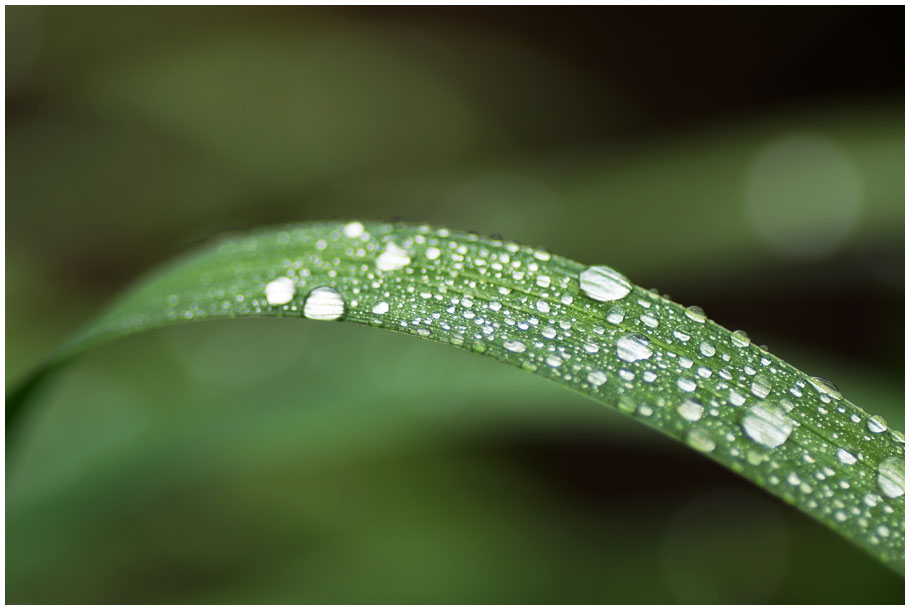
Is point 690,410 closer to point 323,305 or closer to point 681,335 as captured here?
point 681,335

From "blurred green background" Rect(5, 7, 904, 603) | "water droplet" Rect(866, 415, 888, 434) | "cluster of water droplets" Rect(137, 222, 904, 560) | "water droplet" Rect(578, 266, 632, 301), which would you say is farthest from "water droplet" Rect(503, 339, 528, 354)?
"blurred green background" Rect(5, 7, 904, 603)

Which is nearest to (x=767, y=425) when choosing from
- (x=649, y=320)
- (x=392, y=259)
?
(x=649, y=320)

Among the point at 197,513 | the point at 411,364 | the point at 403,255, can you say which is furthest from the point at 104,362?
the point at 403,255

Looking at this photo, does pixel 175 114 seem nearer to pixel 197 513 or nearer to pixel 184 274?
pixel 197 513

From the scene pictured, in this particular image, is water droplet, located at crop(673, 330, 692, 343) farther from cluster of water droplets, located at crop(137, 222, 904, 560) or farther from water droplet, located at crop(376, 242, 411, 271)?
water droplet, located at crop(376, 242, 411, 271)

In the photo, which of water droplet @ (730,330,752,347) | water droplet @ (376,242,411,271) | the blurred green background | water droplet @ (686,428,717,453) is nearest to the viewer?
water droplet @ (686,428,717,453)
